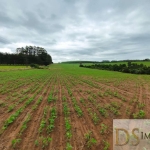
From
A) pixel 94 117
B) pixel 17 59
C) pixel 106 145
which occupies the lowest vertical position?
pixel 106 145

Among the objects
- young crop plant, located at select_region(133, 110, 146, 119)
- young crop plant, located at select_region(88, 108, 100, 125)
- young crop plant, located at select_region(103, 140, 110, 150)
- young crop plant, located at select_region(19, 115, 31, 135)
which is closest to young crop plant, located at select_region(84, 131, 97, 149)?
young crop plant, located at select_region(103, 140, 110, 150)

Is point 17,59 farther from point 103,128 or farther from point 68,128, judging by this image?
point 103,128

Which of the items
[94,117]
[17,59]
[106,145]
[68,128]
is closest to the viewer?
[106,145]

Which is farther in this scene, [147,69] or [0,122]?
[147,69]

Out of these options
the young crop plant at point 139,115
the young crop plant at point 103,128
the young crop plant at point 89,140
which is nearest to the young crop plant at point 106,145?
the young crop plant at point 89,140

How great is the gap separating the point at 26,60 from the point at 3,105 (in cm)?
7933

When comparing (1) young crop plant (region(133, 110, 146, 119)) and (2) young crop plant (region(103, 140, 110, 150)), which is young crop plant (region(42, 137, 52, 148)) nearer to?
(2) young crop plant (region(103, 140, 110, 150))

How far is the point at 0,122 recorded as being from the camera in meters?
4.55

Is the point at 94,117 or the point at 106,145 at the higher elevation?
the point at 94,117

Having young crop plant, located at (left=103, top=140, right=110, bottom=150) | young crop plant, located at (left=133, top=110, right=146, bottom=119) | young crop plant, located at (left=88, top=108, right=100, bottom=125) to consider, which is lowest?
young crop plant, located at (left=103, top=140, right=110, bottom=150)

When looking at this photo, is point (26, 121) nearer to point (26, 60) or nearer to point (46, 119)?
point (46, 119)

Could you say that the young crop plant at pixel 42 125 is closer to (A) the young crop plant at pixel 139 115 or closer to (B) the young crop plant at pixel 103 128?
(B) the young crop plant at pixel 103 128

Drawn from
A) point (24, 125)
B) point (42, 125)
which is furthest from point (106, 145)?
point (24, 125)

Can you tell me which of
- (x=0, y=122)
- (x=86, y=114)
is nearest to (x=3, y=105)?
(x=0, y=122)
